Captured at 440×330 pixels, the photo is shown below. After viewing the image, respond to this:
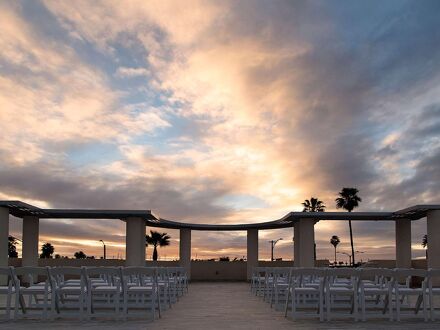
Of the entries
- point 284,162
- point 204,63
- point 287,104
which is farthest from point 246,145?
point 204,63

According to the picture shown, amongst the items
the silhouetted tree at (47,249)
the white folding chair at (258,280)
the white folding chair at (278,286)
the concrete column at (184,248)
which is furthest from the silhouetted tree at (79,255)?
the white folding chair at (278,286)

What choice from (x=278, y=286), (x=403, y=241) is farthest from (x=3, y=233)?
(x=403, y=241)

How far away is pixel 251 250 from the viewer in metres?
32.1

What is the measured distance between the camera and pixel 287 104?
62.5 ft

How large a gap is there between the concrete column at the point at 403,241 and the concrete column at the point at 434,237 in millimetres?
4453

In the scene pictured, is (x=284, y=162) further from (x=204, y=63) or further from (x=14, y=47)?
(x=14, y=47)

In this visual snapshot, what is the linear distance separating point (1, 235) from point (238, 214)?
1561 centimetres

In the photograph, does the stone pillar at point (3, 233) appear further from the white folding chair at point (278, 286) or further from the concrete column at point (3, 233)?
the white folding chair at point (278, 286)

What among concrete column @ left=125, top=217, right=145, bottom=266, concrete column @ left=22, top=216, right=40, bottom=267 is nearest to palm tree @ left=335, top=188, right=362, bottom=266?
concrete column @ left=125, top=217, right=145, bottom=266

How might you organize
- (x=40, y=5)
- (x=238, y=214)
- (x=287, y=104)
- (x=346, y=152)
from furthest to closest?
(x=238, y=214) → (x=346, y=152) → (x=287, y=104) → (x=40, y=5)

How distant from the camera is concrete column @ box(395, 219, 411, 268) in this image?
28250 mm

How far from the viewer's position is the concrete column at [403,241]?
28250mm

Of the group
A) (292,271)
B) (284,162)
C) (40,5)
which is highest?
(40,5)

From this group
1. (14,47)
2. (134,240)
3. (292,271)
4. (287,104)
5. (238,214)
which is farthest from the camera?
(238,214)
